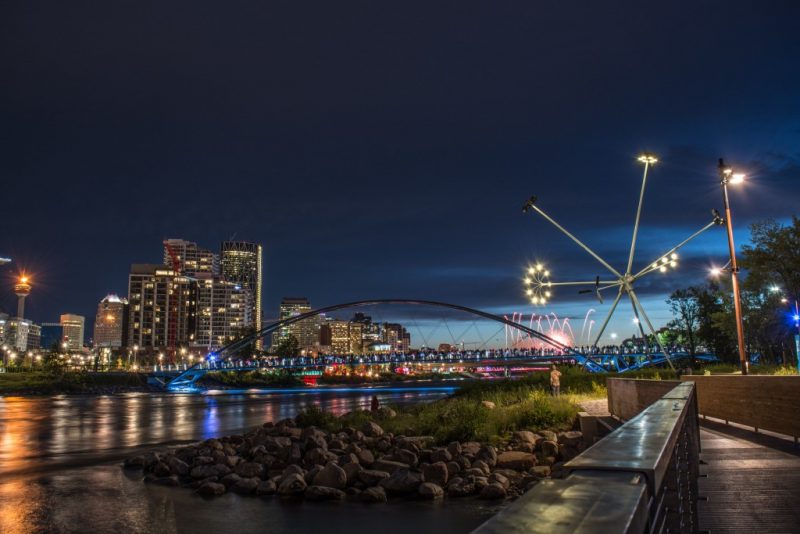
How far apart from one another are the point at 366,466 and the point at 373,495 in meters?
3.36

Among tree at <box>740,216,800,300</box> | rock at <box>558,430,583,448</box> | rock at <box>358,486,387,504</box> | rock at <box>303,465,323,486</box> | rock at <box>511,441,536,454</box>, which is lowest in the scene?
rock at <box>358,486,387,504</box>

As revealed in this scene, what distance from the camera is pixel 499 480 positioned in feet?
62.6

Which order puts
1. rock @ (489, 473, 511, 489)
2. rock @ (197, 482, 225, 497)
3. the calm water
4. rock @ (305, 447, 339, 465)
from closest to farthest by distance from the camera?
1. the calm water
2. rock @ (489, 473, 511, 489)
3. rock @ (197, 482, 225, 497)
4. rock @ (305, 447, 339, 465)

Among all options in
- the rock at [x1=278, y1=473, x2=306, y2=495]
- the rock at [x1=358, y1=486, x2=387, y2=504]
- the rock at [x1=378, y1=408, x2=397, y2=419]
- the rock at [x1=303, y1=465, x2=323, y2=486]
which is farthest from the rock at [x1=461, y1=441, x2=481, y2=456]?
the rock at [x1=378, y1=408, x2=397, y2=419]

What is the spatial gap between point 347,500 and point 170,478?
8.14 metres

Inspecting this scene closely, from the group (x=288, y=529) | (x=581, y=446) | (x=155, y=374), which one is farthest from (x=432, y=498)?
(x=155, y=374)

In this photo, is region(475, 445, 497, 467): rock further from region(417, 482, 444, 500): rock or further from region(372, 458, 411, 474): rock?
region(372, 458, 411, 474): rock

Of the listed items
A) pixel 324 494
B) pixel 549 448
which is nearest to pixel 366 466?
pixel 324 494

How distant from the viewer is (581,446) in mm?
22125

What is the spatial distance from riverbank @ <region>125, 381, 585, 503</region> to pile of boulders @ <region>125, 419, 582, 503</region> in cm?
4

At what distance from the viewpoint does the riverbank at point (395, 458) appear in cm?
1950

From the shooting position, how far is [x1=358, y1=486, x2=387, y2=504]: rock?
18.9 metres

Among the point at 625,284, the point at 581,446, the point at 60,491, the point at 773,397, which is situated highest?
the point at 625,284

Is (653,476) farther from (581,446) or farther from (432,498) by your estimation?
(581,446)
